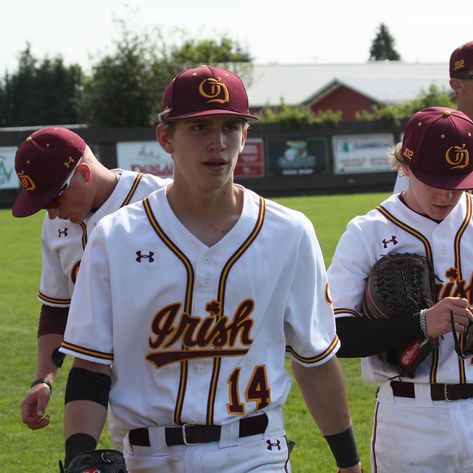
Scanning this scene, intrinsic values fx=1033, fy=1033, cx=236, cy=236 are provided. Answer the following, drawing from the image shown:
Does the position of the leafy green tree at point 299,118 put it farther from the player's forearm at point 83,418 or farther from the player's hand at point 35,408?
the player's forearm at point 83,418

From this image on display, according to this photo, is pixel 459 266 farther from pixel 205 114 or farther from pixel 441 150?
pixel 205 114

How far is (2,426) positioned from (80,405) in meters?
4.61

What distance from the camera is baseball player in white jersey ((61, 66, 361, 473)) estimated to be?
303cm

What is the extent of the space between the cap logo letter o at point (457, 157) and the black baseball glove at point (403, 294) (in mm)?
365

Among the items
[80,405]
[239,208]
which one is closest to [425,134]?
[239,208]

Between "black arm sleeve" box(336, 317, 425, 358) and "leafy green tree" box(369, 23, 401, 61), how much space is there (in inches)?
4477

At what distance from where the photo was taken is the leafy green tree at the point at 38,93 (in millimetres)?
69125

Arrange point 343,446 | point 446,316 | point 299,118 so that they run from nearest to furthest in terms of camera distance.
Result: point 343,446
point 446,316
point 299,118

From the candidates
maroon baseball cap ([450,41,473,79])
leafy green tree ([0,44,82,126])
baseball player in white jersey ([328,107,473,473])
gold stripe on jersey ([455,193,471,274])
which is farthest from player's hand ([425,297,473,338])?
leafy green tree ([0,44,82,126])

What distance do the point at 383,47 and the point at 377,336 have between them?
115 metres

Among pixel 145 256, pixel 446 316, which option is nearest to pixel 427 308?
pixel 446 316

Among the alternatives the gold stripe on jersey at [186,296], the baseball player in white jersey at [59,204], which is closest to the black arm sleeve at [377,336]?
the gold stripe on jersey at [186,296]

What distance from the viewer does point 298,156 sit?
35.8 meters

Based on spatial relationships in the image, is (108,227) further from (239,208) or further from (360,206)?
(360,206)
